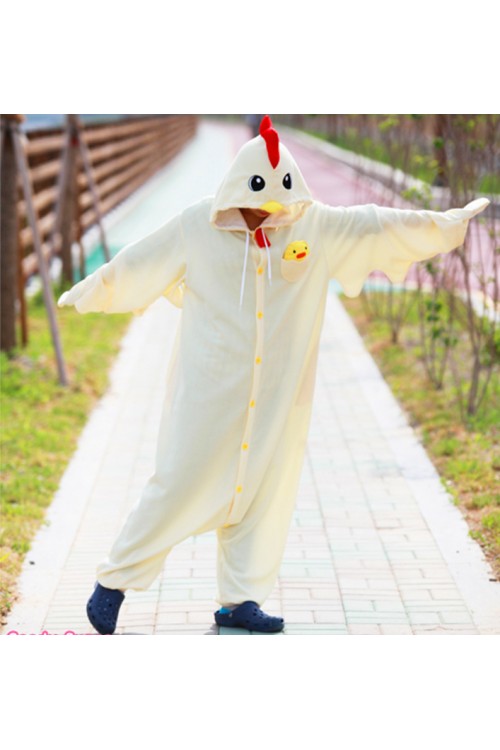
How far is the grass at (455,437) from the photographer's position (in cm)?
548

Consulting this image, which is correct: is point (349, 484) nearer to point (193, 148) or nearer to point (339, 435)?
point (339, 435)

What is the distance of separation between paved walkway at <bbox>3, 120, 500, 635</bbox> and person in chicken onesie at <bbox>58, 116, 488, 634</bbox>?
1.41 ft

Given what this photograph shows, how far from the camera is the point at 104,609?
4.11 meters

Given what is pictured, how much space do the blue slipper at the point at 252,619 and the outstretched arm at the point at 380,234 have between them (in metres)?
1.27

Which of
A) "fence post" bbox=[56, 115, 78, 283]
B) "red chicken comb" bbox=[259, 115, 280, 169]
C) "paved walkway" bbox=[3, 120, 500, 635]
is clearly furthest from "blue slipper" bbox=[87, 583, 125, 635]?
"fence post" bbox=[56, 115, 78, 283]

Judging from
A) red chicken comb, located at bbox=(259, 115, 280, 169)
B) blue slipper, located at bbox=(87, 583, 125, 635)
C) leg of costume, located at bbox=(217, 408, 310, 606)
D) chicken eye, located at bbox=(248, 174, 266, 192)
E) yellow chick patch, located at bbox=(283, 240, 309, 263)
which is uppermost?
red chicken comb, located at bbox=(259, 115, 280, 169)

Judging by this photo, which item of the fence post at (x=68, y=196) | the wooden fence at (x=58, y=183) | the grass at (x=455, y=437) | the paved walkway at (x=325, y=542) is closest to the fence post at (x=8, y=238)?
the wooden fence at (x=58, y=183)

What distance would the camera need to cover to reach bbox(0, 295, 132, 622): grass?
532cm

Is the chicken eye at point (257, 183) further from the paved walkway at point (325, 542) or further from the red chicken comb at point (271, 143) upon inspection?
the paved walkway at point (325, 542)

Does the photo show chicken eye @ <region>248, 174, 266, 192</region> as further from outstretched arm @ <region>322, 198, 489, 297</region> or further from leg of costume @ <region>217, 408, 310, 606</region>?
leg of costume @ <region>217, 408, 310, 606</region>

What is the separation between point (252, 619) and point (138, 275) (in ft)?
4.49

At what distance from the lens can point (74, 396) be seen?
7605 mm

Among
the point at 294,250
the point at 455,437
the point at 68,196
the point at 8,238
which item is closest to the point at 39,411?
the point at 8,238

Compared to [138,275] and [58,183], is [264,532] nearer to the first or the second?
[138,275]
